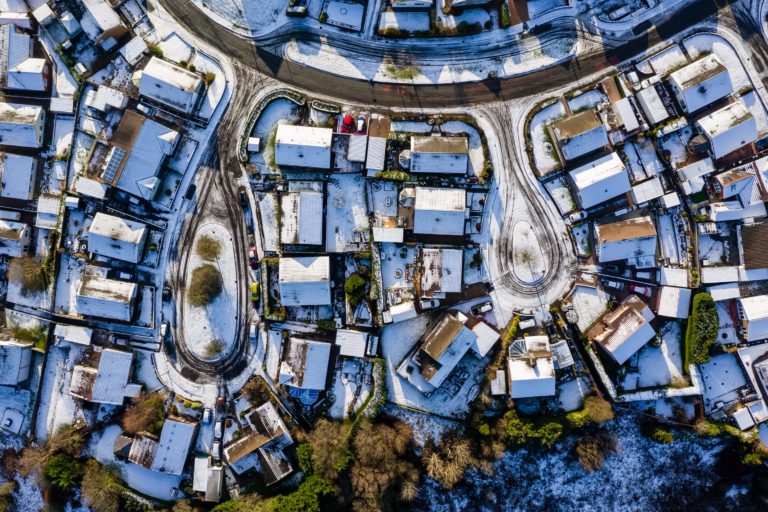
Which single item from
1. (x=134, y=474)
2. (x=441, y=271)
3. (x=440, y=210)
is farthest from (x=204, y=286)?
(x=440, y=210)

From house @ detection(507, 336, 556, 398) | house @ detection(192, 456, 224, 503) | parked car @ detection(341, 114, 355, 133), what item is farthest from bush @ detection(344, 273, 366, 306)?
house @ detection(192, 456, 224, 503)

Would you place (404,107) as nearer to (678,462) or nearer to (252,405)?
(252,405)

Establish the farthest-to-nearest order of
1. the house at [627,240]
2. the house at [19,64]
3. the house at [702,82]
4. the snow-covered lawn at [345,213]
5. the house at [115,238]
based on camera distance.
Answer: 1. the snow-covered lawn at [345,213]
2. the house at [19,64]
3. the house at [115,238]
4. the house at [627,240]
5. the house at [702,82]

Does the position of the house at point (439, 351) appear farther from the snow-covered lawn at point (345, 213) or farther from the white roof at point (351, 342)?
the snow-covered lawn at point (345, 213)

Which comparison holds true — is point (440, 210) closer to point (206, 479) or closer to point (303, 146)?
Result: point (303, 146)

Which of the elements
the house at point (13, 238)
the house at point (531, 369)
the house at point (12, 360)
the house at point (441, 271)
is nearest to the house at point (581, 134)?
the house at point (441, 271)
